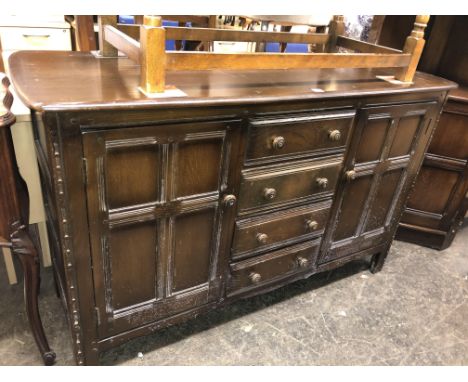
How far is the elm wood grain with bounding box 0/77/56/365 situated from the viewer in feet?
3.11

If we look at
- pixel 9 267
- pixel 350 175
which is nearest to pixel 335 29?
pixel 350 175

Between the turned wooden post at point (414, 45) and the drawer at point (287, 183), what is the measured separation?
388 mm

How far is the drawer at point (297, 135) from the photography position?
3.62 ft

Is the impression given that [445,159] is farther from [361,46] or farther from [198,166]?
[198,166]

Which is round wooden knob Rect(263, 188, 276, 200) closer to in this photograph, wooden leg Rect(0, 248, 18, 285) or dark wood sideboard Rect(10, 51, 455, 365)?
dark wood sideboard Rect(10, 51, 455, 365)

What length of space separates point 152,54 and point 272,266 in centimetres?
88

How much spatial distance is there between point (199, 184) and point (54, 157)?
384mm

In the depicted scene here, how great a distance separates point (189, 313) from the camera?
1.33 m

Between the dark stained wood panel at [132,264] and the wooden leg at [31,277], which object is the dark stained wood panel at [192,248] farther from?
the wooden leg at [31,277]

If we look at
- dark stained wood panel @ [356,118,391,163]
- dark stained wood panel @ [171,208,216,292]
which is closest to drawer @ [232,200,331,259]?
dark stained wood panel @ [171,208,216,292]

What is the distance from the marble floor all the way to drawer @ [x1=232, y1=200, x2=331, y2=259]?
14.9 inches

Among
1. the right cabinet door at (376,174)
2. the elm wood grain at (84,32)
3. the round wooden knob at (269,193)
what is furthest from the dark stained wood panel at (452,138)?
the elm wood grain at (84,32)

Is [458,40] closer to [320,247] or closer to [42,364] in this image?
[320,247]
